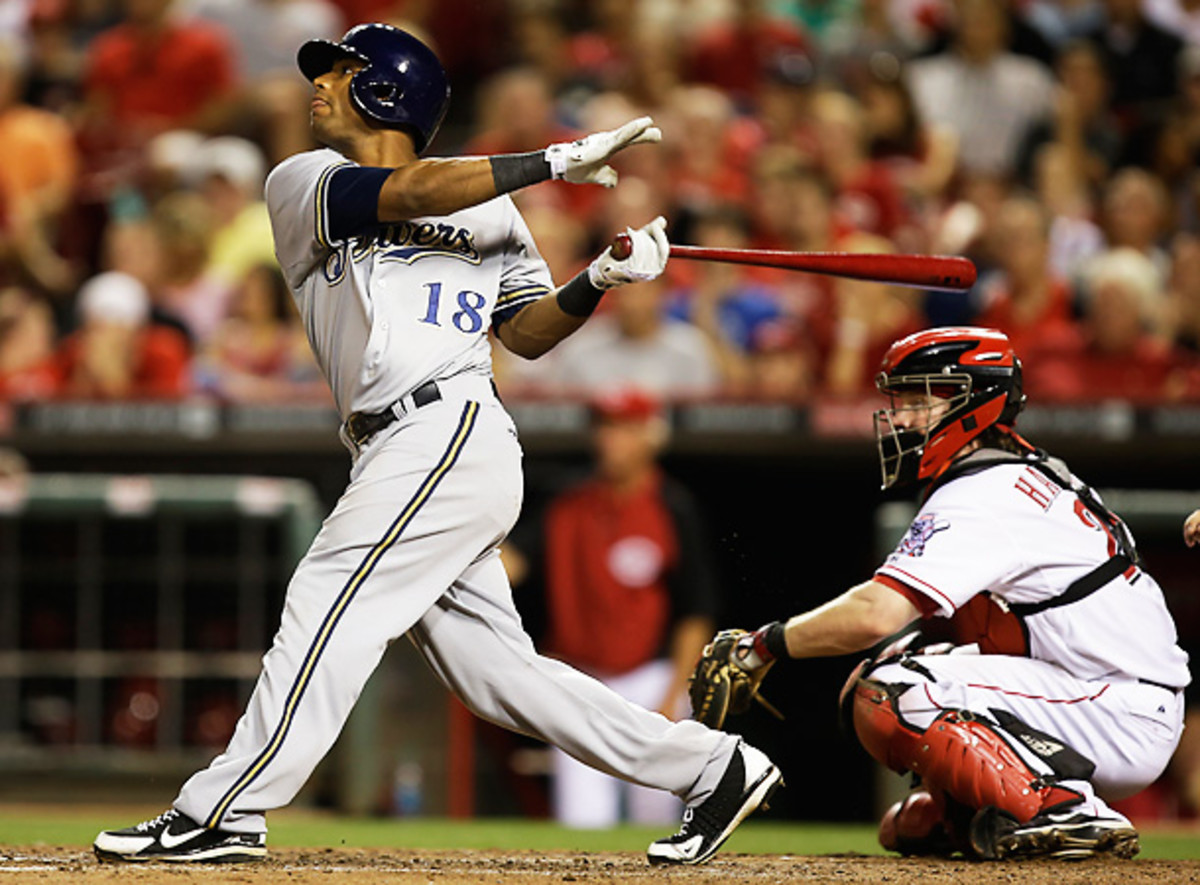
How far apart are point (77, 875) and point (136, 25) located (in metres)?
7.67

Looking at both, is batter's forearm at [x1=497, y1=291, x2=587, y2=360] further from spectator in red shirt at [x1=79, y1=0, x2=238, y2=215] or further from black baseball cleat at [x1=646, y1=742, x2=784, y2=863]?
spectator in red shirt at [x1=79, y1=0, x2=238, y2=215]

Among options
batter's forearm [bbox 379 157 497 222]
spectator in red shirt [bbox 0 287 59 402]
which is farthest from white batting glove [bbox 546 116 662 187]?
spectator in red shirt [bbox 0 287 59 402]

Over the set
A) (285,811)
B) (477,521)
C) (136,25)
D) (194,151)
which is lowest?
(285,811)

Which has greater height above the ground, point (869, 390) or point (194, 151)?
point (194, 151)

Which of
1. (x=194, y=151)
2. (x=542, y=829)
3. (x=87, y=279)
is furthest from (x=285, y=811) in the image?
(x=194, y=151)

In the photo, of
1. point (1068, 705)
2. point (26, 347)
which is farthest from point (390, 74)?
point (26, 347)

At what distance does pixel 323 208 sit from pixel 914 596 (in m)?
1.50

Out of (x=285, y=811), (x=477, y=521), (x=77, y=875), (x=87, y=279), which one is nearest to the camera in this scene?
(x=77, y=875)

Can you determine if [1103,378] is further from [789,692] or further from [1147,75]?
[1147,75]

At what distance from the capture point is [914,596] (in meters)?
4.03

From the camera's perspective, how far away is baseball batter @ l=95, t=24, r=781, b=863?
3787 mm

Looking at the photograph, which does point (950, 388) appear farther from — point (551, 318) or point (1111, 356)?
point (1111, 356)

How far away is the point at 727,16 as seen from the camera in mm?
10641

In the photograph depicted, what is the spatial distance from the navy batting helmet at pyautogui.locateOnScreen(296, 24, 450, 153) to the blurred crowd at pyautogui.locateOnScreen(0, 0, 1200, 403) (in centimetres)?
311
